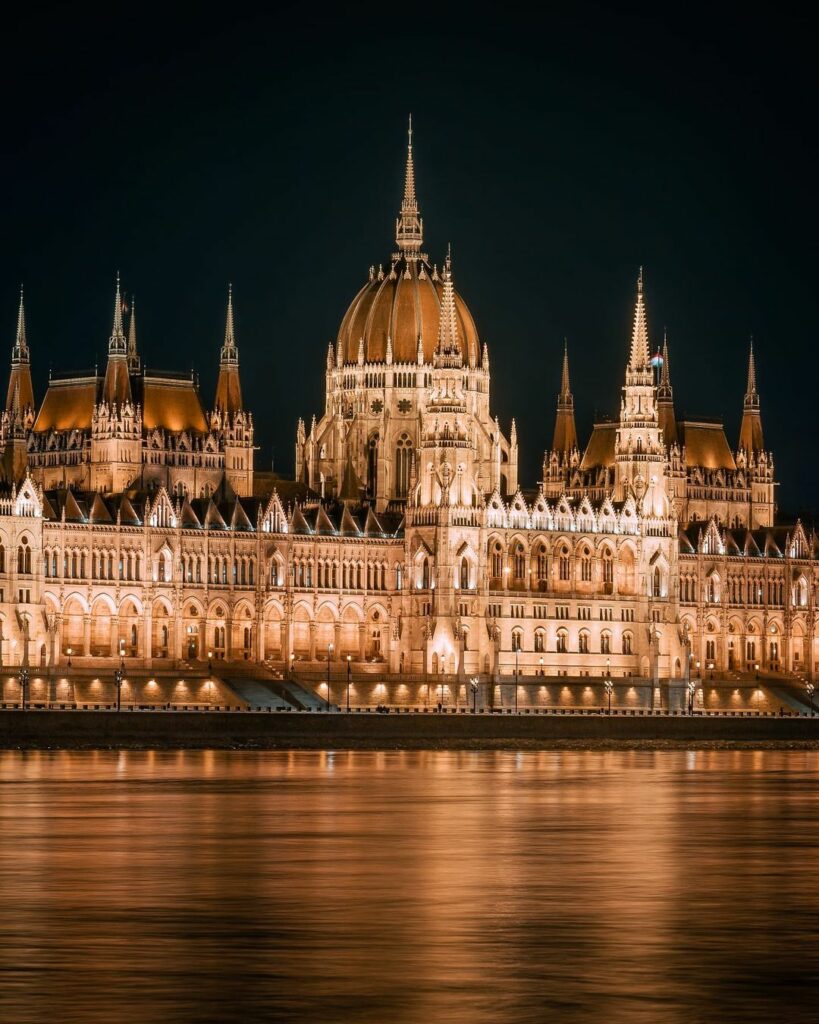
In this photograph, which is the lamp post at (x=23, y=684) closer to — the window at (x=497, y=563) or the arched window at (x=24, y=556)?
the arched window at (x=24, y=556)

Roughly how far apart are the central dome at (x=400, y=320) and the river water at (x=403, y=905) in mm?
90785

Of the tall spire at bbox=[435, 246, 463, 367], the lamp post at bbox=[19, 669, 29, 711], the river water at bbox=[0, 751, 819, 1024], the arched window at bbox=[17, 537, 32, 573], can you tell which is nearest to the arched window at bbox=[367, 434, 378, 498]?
the tall spire at bbox=[435, 246, 463, 367]

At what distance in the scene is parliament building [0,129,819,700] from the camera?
149 m

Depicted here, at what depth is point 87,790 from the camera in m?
83.8

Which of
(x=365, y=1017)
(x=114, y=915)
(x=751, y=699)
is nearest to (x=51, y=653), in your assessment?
(x=751, y=699)

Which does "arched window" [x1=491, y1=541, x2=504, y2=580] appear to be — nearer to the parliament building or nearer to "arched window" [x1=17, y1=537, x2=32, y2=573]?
the parliament building

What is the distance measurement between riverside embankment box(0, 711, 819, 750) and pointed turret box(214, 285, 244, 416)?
3920 centimetres

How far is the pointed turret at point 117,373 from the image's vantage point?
6314 inches

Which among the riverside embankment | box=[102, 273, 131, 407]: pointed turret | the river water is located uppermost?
box=[102, 273, 131, 407]: pointed turret

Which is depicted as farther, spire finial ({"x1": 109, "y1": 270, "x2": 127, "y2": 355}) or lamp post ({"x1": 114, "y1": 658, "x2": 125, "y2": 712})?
spire finial ({"x1": 109, "y1": 270, "x2": 127, "y2": 355})

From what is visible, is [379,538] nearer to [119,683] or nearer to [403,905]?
[119,683]

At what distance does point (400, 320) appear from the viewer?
177 m

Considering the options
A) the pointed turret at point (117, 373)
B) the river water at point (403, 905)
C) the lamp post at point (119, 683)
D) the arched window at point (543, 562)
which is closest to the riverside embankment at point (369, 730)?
the lamp post at point (119, 683)

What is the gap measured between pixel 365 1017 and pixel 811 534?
15229cm
